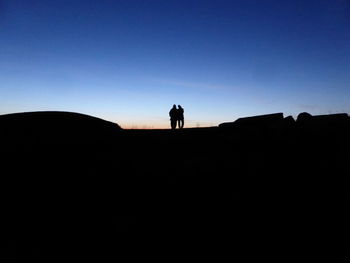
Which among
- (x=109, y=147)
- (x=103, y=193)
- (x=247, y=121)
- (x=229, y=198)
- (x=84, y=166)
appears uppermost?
(x=247, y=121)

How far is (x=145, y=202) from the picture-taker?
312 cm

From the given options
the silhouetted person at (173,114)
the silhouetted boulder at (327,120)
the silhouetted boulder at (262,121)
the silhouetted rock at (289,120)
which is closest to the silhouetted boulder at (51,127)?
the silhouetted boulder at (262,121)

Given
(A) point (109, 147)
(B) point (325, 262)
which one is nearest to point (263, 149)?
(B) point (325, 262)

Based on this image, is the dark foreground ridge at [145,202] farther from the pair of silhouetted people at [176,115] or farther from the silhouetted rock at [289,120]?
the pair of silhouetted people at [176,115]

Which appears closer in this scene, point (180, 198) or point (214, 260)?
point (214, 260)

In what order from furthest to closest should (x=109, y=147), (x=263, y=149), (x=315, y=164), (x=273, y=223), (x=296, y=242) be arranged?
1. (x=263, y=149)
2. (x=315, y=164)
3. (x=109, y=147)
4. (x=273, y=223)
5. (x=296, y=242)

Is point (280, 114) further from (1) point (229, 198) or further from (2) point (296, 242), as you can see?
(2) point (296, 242)

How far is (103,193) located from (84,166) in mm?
425

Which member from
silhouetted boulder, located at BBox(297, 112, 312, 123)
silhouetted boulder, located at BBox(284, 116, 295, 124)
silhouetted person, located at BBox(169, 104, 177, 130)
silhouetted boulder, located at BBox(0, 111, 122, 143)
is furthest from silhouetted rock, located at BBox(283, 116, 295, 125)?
silhouetted person, located at BBox(169, 104, 177, 130)

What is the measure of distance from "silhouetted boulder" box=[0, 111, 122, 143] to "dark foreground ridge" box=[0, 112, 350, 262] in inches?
0.5

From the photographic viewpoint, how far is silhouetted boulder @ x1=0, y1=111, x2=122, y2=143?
290cm

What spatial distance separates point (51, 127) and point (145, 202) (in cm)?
159

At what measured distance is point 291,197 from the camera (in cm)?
336

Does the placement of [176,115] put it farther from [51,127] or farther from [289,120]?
[51,127]
